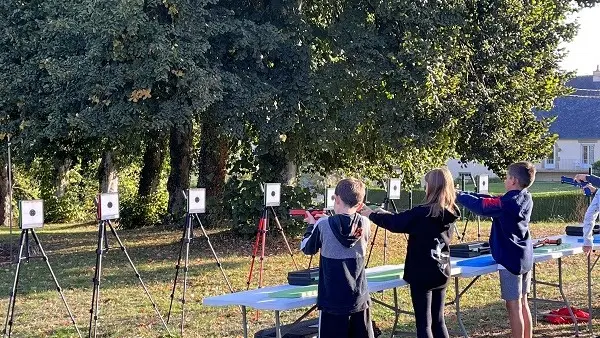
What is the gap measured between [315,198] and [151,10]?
5.34 m

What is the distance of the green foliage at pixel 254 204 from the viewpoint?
1439cm

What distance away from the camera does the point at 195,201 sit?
25.6 feet

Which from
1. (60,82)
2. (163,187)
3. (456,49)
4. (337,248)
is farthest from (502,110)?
(163,187)

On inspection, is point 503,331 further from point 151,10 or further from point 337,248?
point 151,10

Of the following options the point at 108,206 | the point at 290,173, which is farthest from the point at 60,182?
the point at 108,206

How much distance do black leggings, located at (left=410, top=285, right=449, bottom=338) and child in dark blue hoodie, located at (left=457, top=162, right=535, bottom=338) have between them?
0.70 meters

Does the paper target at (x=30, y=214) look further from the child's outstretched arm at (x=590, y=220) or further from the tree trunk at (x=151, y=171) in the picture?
the tree trunk at (x=151, y=171)

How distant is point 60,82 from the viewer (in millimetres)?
12016

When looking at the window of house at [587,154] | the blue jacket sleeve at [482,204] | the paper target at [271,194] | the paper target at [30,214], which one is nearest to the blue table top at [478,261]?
the blue jacket sleeve at [482,204]

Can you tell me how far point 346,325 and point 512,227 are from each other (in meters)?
1.73

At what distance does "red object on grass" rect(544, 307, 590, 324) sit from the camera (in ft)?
26.3

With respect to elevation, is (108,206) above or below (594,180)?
below

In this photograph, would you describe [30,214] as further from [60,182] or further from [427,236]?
[60,182]

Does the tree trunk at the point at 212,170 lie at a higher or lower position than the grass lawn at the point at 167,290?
higher
